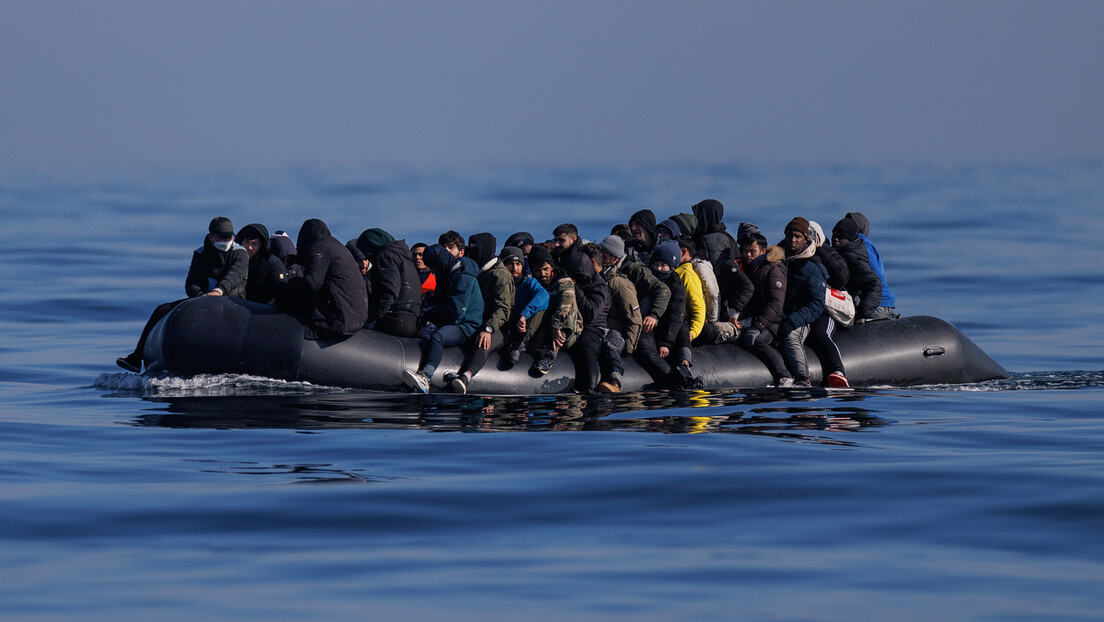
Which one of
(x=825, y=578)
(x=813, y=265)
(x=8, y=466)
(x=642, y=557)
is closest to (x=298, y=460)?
(x=8, y=466)

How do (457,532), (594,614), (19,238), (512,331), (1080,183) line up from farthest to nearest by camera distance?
(1080,183)
(19,238)
(512,331)
(457,532)
(594,614)

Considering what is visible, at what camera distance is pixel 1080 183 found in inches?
3927

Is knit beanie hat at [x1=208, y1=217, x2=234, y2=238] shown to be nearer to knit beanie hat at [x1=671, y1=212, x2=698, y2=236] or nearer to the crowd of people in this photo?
the crowd of people

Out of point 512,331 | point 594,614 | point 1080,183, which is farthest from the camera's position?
point 1080,183

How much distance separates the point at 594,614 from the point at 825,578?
1.68 metres

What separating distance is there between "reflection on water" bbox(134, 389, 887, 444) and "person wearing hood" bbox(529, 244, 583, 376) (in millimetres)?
560

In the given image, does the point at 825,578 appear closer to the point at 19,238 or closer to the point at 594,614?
the point at 594,614

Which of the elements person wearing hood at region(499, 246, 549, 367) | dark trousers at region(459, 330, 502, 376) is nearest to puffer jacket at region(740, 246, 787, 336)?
person wearing hood at region(499, 246, 549, 367)

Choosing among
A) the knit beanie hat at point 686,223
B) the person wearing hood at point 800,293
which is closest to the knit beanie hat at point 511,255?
the knit beanie hat at point 686,223

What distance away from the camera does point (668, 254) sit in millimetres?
17828

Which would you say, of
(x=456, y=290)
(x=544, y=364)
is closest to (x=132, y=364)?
(x=456, y=290)

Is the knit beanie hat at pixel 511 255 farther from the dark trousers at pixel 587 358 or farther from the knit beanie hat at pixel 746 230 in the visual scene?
the knit beanie hat at pixel 746 230

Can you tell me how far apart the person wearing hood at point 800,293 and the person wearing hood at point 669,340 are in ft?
4.50

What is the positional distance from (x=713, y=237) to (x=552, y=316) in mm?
2912
